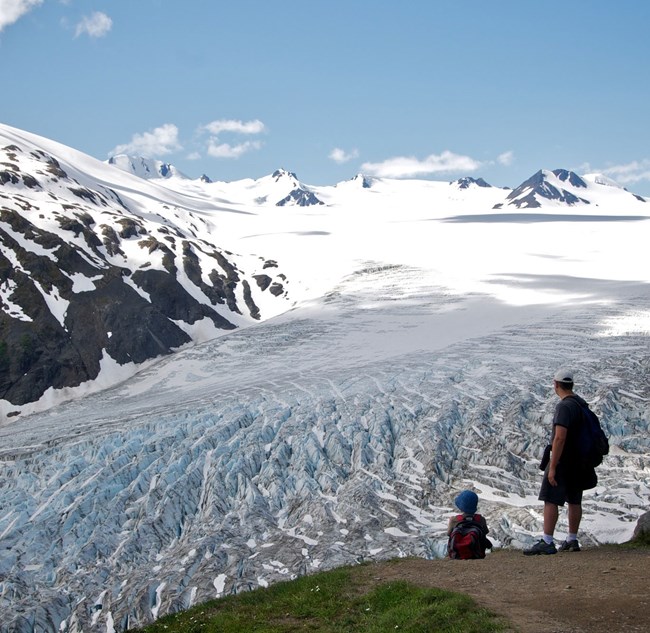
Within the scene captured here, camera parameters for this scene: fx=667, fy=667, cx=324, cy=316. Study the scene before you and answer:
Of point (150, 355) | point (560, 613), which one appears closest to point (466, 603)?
point (560, 613)

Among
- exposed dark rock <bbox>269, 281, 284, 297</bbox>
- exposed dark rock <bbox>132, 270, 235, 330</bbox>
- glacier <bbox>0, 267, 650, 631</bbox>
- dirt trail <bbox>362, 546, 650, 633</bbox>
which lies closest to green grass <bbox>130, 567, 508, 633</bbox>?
dirt trail <bbox>362, 546, 650, 633</bbox>

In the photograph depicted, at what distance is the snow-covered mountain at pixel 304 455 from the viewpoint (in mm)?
20031

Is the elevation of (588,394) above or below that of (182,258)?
below

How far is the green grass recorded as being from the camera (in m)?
7.52

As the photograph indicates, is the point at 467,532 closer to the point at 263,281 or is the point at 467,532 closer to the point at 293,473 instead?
the point at 293,473

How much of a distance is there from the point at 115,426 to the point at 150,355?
1041 inches

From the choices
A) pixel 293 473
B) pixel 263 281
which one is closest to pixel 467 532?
pixel 293 473

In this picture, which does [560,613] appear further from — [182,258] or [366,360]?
[182,258]

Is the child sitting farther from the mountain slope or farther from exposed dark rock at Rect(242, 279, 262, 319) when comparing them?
exposed dark rock at Rect(242, 279, 262, 319)

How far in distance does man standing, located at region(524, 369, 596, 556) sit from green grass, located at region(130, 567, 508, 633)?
8.07 feet

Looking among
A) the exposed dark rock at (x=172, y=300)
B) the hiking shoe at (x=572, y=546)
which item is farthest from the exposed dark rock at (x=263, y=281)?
the hiking shoe at (x=572, y=546)

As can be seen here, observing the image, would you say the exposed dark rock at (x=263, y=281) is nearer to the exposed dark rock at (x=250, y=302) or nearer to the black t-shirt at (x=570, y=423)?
the exposed dark rock at (x=250, y=302)

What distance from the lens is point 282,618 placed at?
936 centimetres

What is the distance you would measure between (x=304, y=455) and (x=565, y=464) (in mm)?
17337
